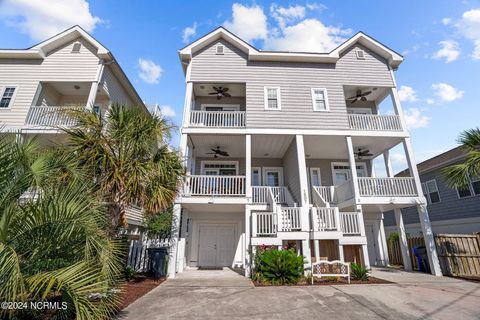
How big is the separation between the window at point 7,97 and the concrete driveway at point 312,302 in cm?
1223

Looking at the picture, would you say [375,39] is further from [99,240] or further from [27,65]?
[27,65]

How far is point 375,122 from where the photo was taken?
38.3 ft

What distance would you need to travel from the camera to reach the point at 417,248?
10.2 metres

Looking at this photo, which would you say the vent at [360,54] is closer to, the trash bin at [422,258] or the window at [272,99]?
the window at [272,99]

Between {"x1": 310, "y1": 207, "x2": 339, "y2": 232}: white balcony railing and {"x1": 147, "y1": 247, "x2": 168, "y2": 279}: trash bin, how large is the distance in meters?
6.13

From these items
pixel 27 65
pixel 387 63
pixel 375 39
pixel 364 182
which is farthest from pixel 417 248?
pixel 27 65

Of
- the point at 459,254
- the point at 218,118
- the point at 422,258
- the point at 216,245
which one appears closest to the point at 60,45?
the point at 218,118

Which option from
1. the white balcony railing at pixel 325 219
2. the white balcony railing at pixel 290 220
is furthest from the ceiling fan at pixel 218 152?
the white balcony railing at pixel 325 219

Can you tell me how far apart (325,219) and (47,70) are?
15804 mm

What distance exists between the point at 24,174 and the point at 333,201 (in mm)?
12219

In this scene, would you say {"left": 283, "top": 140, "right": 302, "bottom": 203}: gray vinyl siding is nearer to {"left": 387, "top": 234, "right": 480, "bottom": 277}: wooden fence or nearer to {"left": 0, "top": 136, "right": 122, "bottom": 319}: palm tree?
{"left": 387, "top": 234, "right": 480, "bottom": 277}: wooden fence

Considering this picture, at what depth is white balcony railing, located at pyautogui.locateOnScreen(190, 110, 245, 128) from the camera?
38.0 feet

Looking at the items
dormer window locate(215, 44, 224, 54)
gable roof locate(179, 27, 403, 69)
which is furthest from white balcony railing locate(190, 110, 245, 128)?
dormer window locate(215, 44, 224, 54)

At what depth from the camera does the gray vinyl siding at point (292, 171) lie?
37.2 ft
